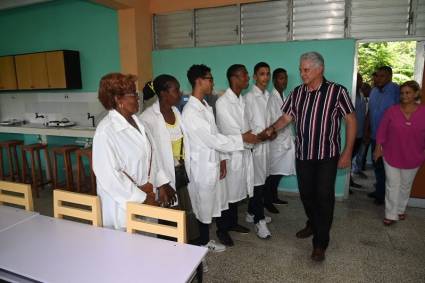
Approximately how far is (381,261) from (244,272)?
1.21m

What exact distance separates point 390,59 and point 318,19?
4.04 m

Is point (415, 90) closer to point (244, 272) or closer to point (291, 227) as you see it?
point (291, 227)

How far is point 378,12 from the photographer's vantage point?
12.0ft

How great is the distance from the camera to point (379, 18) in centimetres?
366

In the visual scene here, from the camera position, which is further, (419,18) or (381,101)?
(381,101)

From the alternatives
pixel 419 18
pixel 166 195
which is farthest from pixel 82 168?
pixel 419 18

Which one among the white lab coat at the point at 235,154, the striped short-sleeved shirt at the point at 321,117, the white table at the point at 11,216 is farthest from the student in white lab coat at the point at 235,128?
the white table at the point at 11,216

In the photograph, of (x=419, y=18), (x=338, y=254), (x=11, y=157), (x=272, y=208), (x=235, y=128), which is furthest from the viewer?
(x=11, y=157)

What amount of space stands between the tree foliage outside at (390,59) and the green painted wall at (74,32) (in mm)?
5147

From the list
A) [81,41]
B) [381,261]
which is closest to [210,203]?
[381,261]

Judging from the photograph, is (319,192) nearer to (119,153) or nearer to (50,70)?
(119,153)

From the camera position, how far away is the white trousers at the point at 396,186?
128 inches

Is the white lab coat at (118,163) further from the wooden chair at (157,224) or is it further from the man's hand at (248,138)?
the man's hand at (248,138)

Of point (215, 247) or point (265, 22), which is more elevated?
point (265, 22)
